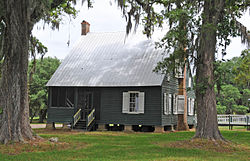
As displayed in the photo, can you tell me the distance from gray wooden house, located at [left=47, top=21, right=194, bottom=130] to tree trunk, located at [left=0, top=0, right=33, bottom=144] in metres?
8.53

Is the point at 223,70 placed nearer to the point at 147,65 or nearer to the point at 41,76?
the point at 147,65

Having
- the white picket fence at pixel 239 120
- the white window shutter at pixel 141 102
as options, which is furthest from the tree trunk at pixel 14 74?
the white picket fence at pixel 239 120

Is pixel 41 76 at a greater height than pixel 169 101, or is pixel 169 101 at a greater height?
pixel 41 76

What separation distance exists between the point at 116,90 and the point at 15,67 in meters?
9.81

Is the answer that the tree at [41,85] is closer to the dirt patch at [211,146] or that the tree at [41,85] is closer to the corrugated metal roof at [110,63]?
the corrugated metal roof at [110,63]

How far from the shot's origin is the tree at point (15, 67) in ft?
34.3

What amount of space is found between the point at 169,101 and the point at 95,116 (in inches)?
203

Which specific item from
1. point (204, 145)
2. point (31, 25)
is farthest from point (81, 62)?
point (204, 145)

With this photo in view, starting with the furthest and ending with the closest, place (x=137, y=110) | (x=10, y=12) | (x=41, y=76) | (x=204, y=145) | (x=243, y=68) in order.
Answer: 1. (x=41, y=76)
2. (x=243, y=68)
3. (x=137, y=110)
4. (x=204, y=145)
5. (x=10, y=12)

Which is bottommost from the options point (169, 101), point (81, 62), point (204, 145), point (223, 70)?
point (204, 145)

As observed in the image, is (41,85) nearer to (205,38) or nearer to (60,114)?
(60,114)

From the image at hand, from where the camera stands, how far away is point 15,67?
10.8 m

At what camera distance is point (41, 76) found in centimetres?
3406

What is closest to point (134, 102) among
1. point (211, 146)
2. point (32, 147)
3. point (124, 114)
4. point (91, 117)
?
point (124, 114)
